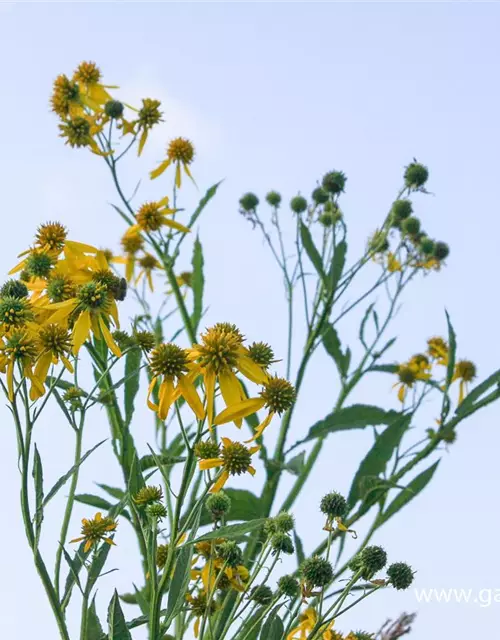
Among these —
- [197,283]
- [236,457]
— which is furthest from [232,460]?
[197,283]

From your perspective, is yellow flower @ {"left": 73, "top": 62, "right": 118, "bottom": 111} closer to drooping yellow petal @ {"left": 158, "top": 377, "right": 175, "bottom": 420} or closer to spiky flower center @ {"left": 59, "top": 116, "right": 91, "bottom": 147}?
spiky flower center @ {"left": 59, "top": 116, "right": 91, "bottom": 147}

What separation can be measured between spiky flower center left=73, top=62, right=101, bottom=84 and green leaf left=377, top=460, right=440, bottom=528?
1.66m

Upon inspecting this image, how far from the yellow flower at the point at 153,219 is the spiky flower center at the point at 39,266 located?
2.86 feet

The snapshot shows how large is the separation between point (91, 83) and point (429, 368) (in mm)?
1561

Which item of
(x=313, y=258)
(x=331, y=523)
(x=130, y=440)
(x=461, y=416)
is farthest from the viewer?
(x=313, y=258)

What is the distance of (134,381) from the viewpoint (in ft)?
7.37

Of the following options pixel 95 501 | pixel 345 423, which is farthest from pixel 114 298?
pixel 345 423

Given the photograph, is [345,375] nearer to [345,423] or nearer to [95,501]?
[345,423]

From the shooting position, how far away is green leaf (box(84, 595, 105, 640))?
1625 millimetres

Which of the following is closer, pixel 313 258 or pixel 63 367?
pixel 63 367

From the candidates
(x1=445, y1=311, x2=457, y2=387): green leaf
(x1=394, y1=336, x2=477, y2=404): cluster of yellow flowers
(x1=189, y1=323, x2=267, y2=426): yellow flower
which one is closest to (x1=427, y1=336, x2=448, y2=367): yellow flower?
(x1=394, y1=336, x2=477, y2=404): cluster of yellow flowers

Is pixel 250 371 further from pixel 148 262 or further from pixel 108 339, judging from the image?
pixel 148 262

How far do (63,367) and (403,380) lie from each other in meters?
1.81

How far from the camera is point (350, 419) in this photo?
2643 millimetres
